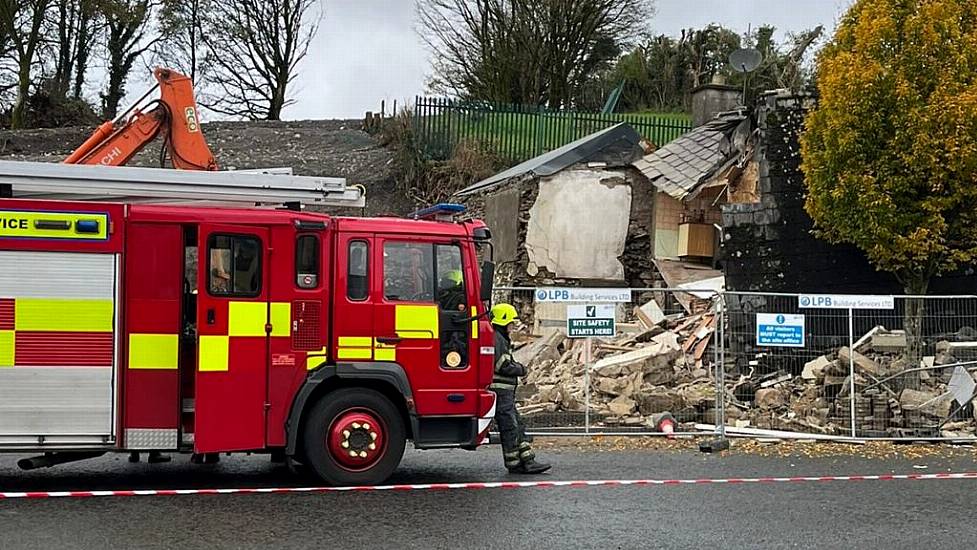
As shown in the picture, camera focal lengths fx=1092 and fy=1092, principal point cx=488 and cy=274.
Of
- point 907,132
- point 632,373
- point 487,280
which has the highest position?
point 907,132

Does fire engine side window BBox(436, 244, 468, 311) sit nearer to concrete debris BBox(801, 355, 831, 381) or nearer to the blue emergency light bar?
the blue emergency light bar

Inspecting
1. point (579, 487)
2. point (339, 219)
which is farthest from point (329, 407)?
point (579, 487)

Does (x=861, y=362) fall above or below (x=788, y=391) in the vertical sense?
above

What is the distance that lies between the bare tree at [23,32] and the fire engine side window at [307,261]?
2764 cm

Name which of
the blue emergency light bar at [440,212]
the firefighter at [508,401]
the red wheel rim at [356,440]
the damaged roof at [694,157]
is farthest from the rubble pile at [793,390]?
the damaged roof at [694,157]

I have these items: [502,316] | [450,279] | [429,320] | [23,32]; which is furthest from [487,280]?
[23,32]

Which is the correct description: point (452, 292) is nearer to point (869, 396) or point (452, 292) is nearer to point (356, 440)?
point (356, 440)

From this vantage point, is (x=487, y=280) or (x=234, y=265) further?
(x=487, y=280)

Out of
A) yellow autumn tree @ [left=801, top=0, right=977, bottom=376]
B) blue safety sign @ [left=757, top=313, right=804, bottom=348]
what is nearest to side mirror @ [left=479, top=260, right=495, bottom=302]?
blue safety sign @ [left=757, top=313, right=804, bottom=348]

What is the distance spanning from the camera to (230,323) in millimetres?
9164

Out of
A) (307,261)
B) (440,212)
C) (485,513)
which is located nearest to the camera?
(485,513)

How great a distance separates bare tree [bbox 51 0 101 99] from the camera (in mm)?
35531

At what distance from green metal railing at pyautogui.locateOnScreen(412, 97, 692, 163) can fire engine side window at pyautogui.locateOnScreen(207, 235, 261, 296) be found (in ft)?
62.2

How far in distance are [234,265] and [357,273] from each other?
→ 3.47 ft
